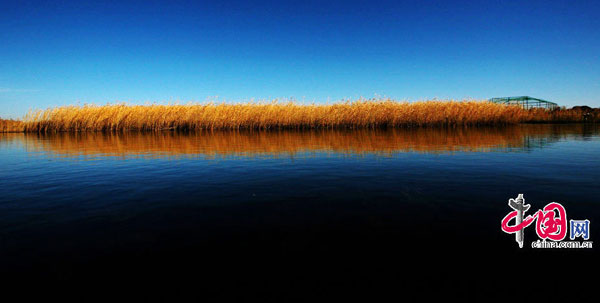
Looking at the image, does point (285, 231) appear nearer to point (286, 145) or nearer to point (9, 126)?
point (286, 145)

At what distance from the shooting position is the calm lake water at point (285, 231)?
2.21 metres

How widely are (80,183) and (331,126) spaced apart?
19693 mm

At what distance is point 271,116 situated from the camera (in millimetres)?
23609

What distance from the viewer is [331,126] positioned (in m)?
23.9

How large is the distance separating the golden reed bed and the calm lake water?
→ 695 inches

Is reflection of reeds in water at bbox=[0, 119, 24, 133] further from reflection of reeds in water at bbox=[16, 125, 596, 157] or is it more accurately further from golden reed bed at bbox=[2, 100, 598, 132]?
reflection of reeds in water at bbox=[16, 125, 596, 157]

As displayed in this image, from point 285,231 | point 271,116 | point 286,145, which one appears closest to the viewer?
point 285,231

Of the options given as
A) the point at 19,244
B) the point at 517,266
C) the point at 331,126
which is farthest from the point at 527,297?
the point at 331,126

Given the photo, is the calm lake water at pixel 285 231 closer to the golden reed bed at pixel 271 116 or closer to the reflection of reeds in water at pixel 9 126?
the golden reed bed at pixel 271 116

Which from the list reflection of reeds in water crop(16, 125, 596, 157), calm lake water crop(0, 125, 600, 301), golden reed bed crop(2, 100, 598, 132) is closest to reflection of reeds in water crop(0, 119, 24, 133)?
golden reed bed crop(2, 100, 598, 132)

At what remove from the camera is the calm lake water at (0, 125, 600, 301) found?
86.9 inches

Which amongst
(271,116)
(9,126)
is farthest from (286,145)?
(9,126)

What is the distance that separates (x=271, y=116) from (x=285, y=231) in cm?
2099

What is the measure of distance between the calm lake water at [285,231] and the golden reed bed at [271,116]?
1765 centimetres
